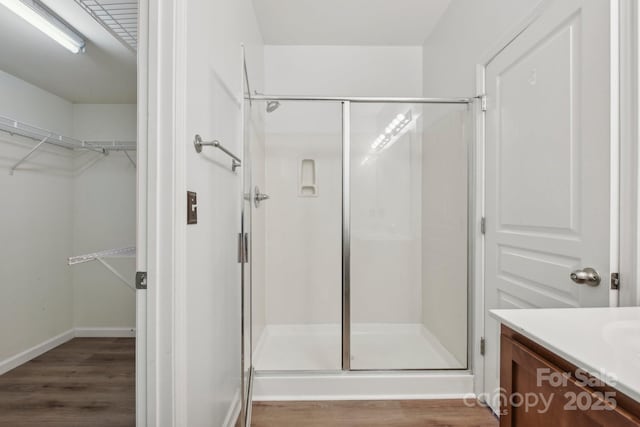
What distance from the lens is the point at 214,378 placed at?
141 cm

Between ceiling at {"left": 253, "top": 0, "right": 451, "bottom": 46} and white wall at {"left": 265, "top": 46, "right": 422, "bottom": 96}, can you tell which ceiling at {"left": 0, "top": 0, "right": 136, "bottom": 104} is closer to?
ceiling at {"left": 253, "top": 0, "right": 451, "bottom": 46}

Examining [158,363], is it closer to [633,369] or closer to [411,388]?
[633,369]

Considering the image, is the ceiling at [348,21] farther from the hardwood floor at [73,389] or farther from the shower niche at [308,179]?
the hardwood floor at [73,389]

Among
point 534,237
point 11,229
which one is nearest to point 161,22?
point 534,237

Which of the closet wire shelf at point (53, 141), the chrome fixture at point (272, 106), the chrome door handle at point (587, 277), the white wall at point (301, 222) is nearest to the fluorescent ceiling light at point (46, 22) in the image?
the closet wire shelf at point (53, 141)

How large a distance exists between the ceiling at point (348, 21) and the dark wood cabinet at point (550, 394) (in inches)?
95.2

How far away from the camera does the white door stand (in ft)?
3.49

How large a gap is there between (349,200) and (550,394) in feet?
5.18

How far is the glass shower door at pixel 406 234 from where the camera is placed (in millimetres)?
2115

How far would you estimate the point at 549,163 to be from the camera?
1294 millimetres

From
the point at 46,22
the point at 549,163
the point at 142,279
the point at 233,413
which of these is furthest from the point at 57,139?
the point at 549,163

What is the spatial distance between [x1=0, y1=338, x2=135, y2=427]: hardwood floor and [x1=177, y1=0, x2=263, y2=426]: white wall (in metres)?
0.86

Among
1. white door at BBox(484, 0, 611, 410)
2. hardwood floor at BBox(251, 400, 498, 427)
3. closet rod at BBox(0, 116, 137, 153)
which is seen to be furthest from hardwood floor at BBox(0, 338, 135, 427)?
white door at BBox(484, 0, 611, 410)

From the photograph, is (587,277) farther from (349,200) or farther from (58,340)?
(58,340)
